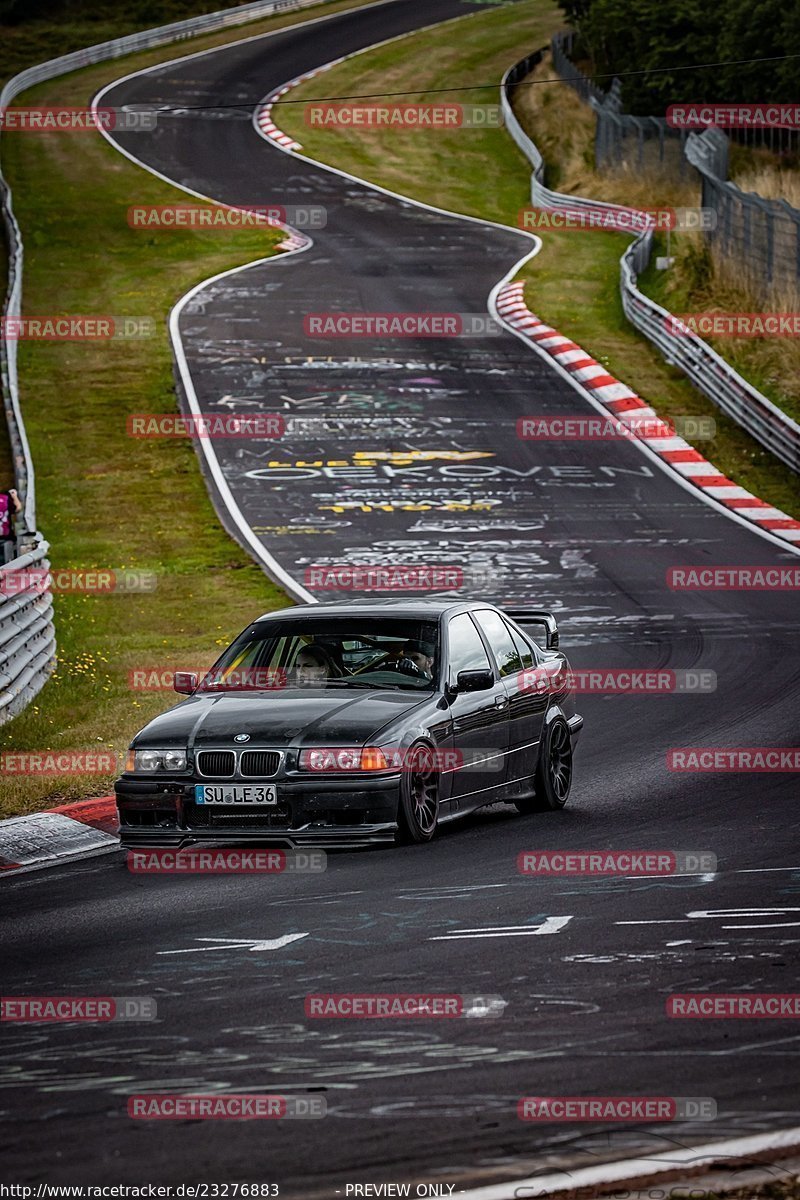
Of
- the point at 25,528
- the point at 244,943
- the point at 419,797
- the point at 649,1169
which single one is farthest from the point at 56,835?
the point at 25,528

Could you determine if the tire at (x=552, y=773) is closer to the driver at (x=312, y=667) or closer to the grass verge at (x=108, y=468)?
the driver at (x=312, y=667)

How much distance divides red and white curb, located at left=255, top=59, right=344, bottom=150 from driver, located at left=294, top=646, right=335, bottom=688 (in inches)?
1976

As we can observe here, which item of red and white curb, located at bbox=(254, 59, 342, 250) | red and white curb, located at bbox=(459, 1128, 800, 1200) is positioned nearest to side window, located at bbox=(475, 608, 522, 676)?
red and white curb, located at bbox=(459, 1128, 800, 1200)

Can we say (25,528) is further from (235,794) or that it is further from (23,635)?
(235,794)

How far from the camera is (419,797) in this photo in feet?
34.7

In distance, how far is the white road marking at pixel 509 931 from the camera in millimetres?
8258

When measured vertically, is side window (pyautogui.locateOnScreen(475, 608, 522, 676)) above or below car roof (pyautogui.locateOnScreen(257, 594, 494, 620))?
below

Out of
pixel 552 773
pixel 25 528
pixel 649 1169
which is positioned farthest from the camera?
pixel 25 528

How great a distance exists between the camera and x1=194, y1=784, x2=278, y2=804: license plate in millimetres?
10156

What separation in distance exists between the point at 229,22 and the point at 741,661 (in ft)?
225

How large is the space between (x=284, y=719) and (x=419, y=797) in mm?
897

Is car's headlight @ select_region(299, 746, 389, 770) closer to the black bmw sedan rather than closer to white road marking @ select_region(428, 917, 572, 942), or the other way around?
the black bmw sedan

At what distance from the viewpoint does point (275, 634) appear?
457 inches

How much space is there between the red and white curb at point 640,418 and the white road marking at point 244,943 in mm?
17440
